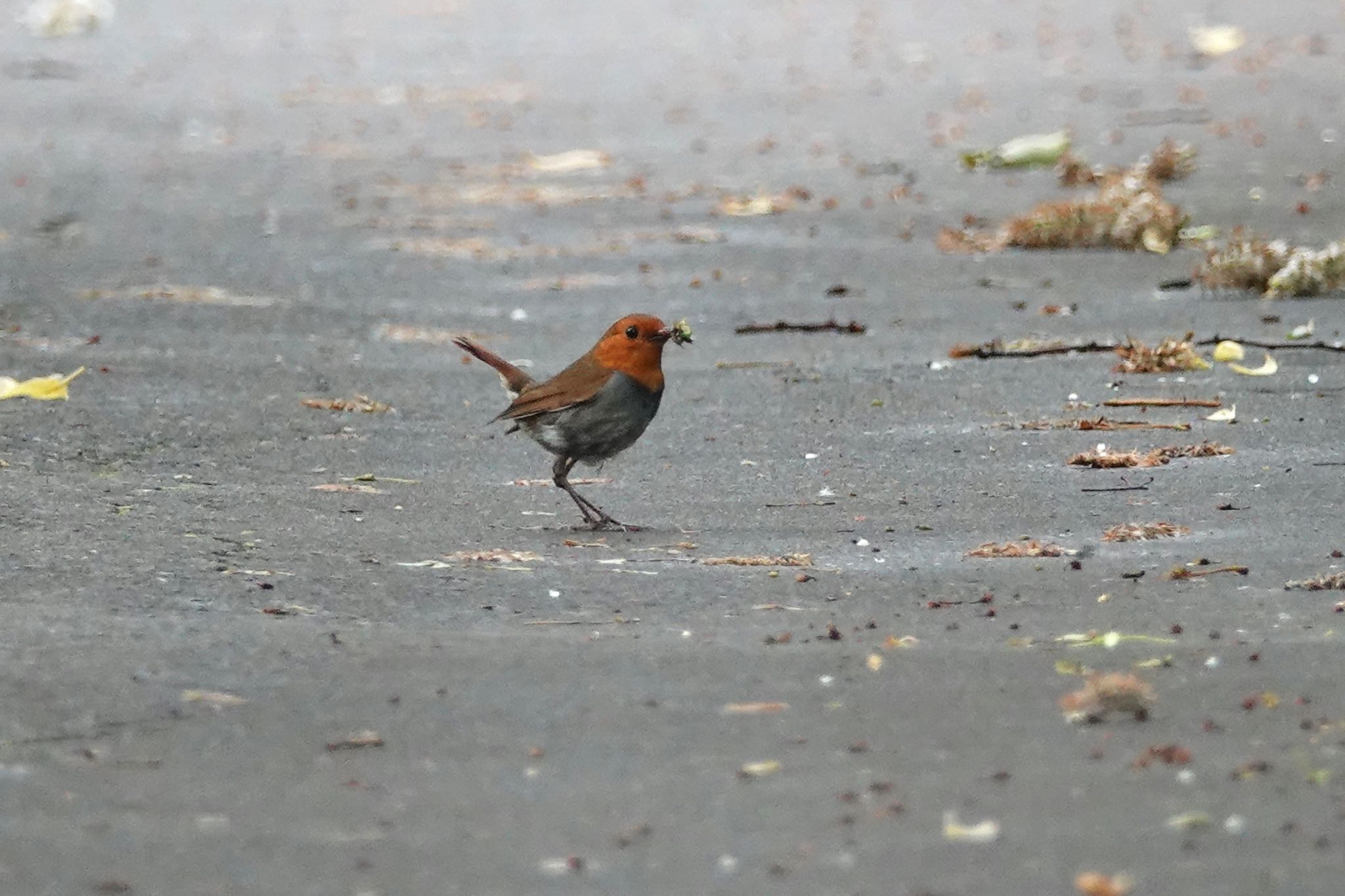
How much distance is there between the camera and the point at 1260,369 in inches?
423

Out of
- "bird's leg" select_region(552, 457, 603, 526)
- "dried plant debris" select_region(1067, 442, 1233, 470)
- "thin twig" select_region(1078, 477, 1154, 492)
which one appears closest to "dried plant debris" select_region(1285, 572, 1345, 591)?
"thin twig" select_region(1078, 477, 1154, 492)

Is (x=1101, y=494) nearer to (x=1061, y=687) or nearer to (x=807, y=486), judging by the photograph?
(x=807, y=486)

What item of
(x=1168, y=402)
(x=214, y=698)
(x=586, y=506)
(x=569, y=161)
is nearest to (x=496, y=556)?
(x=586, y=506)

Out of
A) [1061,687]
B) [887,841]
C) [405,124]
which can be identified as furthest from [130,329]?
[405,124]

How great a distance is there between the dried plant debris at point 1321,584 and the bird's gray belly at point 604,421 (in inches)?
93.9

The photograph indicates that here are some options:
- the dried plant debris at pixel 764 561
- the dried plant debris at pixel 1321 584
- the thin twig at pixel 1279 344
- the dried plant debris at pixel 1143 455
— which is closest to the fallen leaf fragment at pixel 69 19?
the thin twig at pixel 1279 344

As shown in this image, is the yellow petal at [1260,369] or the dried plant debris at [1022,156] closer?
the yellow petal at [1260,369]

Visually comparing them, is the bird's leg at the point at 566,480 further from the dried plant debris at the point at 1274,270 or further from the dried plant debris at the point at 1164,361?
the dried plant debris at the point at 1274,270

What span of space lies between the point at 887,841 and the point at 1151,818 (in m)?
0.55

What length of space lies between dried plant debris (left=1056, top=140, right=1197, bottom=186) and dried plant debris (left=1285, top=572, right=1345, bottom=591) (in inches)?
405

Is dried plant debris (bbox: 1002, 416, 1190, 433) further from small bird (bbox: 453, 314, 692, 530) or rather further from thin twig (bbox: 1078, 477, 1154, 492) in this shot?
small bird (bbox: 453, 314, 692, 530)

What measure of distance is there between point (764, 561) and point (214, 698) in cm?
226

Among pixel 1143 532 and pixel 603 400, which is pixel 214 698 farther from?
pixel 1143 532

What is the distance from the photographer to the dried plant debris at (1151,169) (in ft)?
56.2
